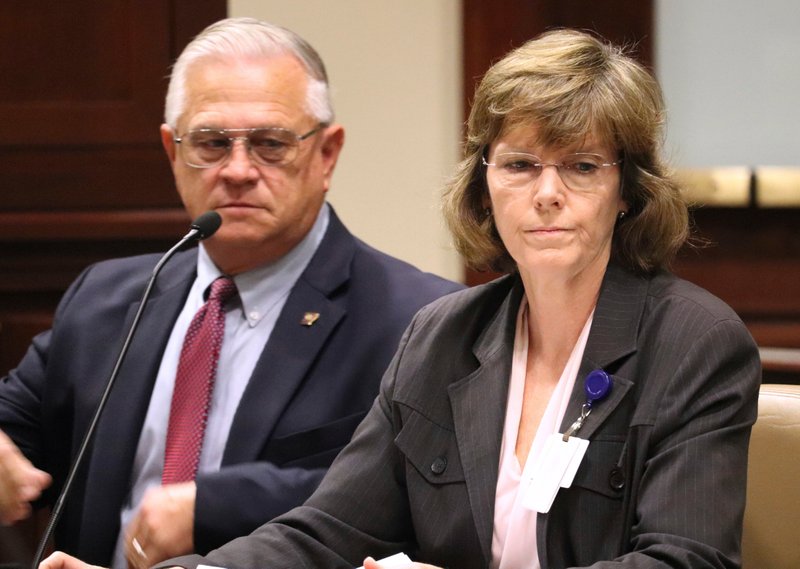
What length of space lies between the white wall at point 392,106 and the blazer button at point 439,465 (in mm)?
1496

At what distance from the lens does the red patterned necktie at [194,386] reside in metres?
2.41

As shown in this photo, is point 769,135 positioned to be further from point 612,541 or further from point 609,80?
point 612,541

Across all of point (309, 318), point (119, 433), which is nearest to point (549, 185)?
point (309, 318)

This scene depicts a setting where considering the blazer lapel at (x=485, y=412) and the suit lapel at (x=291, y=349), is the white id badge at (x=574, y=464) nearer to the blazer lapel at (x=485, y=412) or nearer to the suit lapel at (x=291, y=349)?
the blazer lapel at (x=485, y=412)

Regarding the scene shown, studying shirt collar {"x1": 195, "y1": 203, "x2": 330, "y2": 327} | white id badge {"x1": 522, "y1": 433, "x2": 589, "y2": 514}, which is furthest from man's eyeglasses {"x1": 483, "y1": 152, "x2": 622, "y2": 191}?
shirt collar {"x1": 195, "y1": 203, "x2": 330, "y2": 327}

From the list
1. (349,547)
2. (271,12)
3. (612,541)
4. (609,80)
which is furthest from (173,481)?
(271,12)

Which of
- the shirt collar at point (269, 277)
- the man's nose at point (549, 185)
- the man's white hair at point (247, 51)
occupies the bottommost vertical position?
the shirt collar at point (269, 277)

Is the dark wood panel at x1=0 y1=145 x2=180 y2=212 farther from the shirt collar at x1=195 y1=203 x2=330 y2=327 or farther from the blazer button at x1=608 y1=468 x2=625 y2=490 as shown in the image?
the blazer button at x1=608 y1=468 x2=625 y2=490

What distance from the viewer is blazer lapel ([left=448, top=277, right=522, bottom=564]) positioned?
6.31 ft

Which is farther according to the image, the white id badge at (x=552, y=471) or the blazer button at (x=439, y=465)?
the blazer button at (x=439, y=465)

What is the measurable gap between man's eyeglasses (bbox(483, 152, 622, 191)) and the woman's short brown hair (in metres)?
0.03

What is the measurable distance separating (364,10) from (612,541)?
2.02 meters

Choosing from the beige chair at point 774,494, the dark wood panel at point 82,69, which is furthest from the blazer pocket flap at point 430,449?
the dark wood panel at point 82,69

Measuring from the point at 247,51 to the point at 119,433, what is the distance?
31.8 inches
